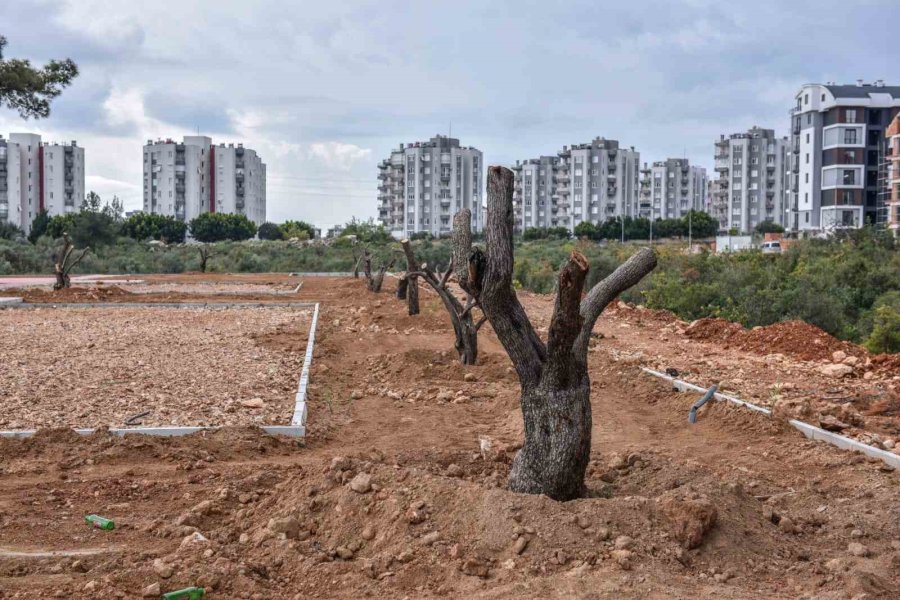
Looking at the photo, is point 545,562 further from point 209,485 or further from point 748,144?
point 748,144

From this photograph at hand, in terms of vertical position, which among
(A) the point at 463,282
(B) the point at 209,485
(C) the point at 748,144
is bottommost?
(B) the point at 209,485

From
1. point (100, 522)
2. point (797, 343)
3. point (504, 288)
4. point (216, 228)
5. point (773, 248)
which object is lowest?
point (100, 522)

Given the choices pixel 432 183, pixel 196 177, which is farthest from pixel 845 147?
pixel 196 177

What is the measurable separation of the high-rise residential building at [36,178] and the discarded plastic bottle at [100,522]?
370 feet

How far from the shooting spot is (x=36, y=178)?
4437 inches

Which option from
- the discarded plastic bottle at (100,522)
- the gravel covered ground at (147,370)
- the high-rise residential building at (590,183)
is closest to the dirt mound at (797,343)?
the gravel covered ground at (147,370)

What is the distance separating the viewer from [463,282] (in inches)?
207

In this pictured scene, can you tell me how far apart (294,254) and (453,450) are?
45663 mm

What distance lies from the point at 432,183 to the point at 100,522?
398ft

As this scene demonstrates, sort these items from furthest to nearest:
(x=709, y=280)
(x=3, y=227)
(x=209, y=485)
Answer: (x=3, y=227)
(x=709, y=280)
(x=209, y=485)

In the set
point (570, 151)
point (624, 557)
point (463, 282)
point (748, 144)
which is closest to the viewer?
point (624, 557)

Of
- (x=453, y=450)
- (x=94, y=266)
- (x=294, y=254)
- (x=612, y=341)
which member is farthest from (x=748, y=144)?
(x=453, y=450)

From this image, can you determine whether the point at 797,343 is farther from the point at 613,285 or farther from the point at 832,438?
the point at 613,285

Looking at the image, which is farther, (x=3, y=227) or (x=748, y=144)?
(x=748, y=144)
